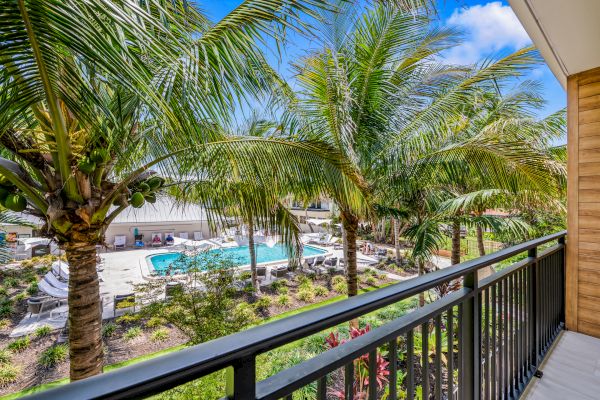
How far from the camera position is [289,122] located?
4.68 meters

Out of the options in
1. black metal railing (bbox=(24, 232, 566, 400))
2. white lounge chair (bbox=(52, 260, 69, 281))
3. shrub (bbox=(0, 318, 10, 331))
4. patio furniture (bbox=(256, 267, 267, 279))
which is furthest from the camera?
patio furniture (bbox=(256, 267, 267, 279))

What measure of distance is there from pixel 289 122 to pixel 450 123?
2.89 metres

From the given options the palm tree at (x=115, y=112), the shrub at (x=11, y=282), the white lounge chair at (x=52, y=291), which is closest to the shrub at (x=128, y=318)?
the white lounge chair at (x=52, y=291)

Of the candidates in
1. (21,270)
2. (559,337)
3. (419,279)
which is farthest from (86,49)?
(21,270)

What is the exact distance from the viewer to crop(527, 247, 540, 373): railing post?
Result: 7.28 ft

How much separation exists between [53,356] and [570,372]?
8250mm

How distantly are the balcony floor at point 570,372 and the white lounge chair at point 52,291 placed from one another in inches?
406

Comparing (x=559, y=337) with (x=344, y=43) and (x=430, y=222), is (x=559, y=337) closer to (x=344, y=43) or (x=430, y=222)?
(x=430, y=222)

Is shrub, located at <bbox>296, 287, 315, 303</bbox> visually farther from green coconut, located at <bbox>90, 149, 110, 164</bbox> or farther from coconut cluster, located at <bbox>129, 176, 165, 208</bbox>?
green coconut, located at <bbox>90, 149, 110, 164</bbox>

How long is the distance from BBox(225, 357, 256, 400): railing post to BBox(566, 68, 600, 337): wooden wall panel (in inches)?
145

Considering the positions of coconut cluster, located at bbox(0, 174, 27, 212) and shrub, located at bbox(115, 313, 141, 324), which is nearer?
coconut cluster, located at bbox(0, 174, 27, 212)

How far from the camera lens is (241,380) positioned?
Answer: 630mm

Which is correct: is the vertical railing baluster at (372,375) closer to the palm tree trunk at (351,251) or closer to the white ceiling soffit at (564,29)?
the white ceiling soffit at (564,29)

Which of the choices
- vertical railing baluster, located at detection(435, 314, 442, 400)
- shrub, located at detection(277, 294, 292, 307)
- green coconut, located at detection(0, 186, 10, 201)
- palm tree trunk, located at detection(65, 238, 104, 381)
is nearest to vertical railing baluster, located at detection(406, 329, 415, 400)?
vertical railing baluster, located at detection(435, 314, 442, 400)
